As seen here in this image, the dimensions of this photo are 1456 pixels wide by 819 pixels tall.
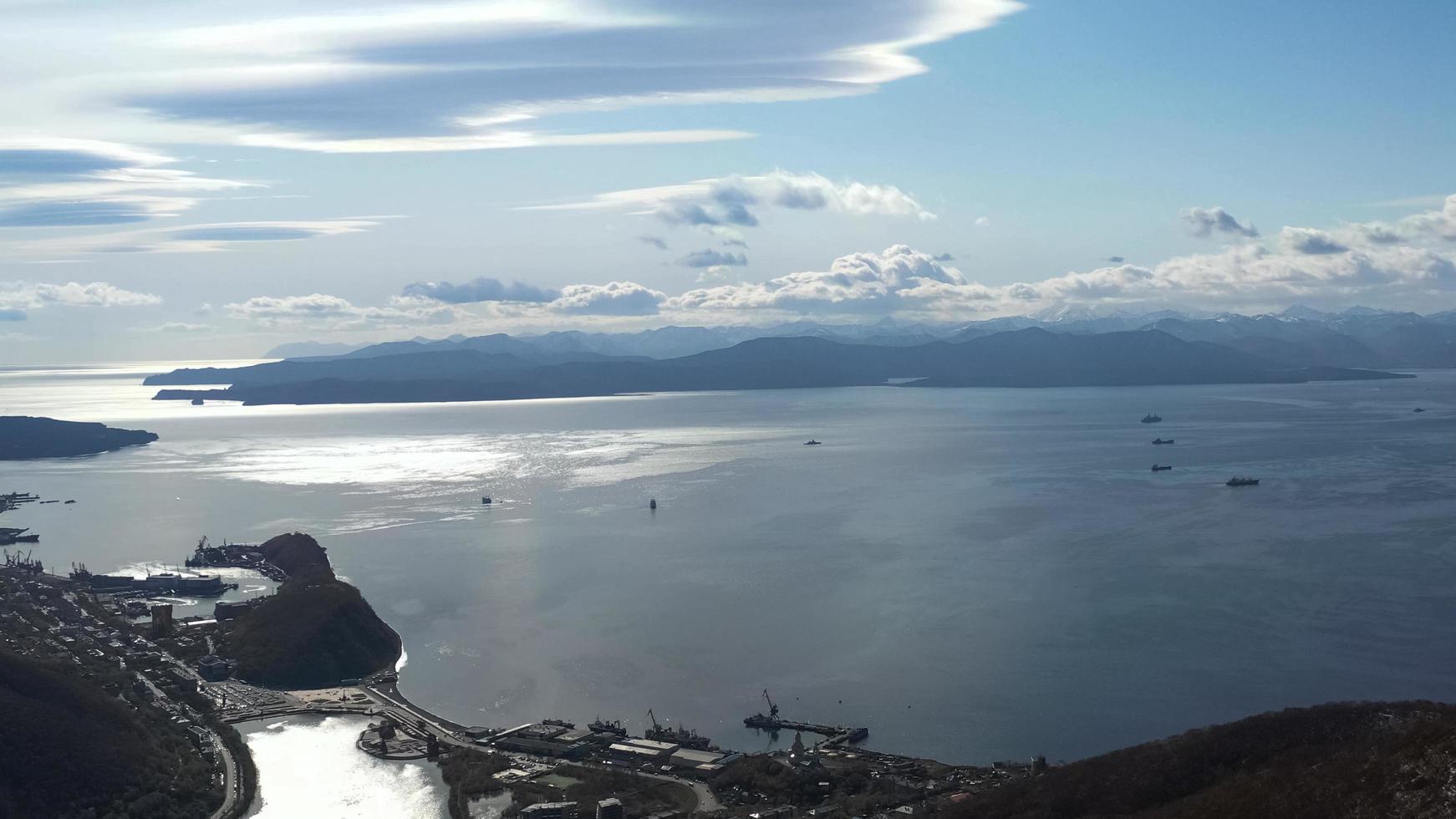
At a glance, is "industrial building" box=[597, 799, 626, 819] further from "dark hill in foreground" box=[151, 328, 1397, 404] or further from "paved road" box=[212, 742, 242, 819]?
"dark hill in foreground" box=[151, 328, 1397, 404]

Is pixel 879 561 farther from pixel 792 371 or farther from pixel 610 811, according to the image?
pixel 792 371

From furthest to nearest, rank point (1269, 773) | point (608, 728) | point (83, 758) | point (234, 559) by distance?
1. point (234, 559)
2. point (608, 728)
3. point (83, 758)
4. point (1269, 773)

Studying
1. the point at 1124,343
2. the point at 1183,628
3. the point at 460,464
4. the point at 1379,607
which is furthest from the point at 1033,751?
the point at 1124,343

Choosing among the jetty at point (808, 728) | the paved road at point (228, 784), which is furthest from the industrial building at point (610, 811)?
the paved road at point (228, 784)

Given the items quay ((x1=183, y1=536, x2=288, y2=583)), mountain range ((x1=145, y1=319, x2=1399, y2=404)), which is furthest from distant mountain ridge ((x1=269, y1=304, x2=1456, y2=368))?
quay ((x1=183, y1=536, x2=288, y2=583))

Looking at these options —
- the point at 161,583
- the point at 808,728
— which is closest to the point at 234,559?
the point at 161,583

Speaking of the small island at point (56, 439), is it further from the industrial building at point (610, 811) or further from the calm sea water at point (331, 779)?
the industrial building at point (610, 811)

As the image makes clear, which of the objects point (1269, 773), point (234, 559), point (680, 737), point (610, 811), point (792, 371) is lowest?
point (680, 737)
